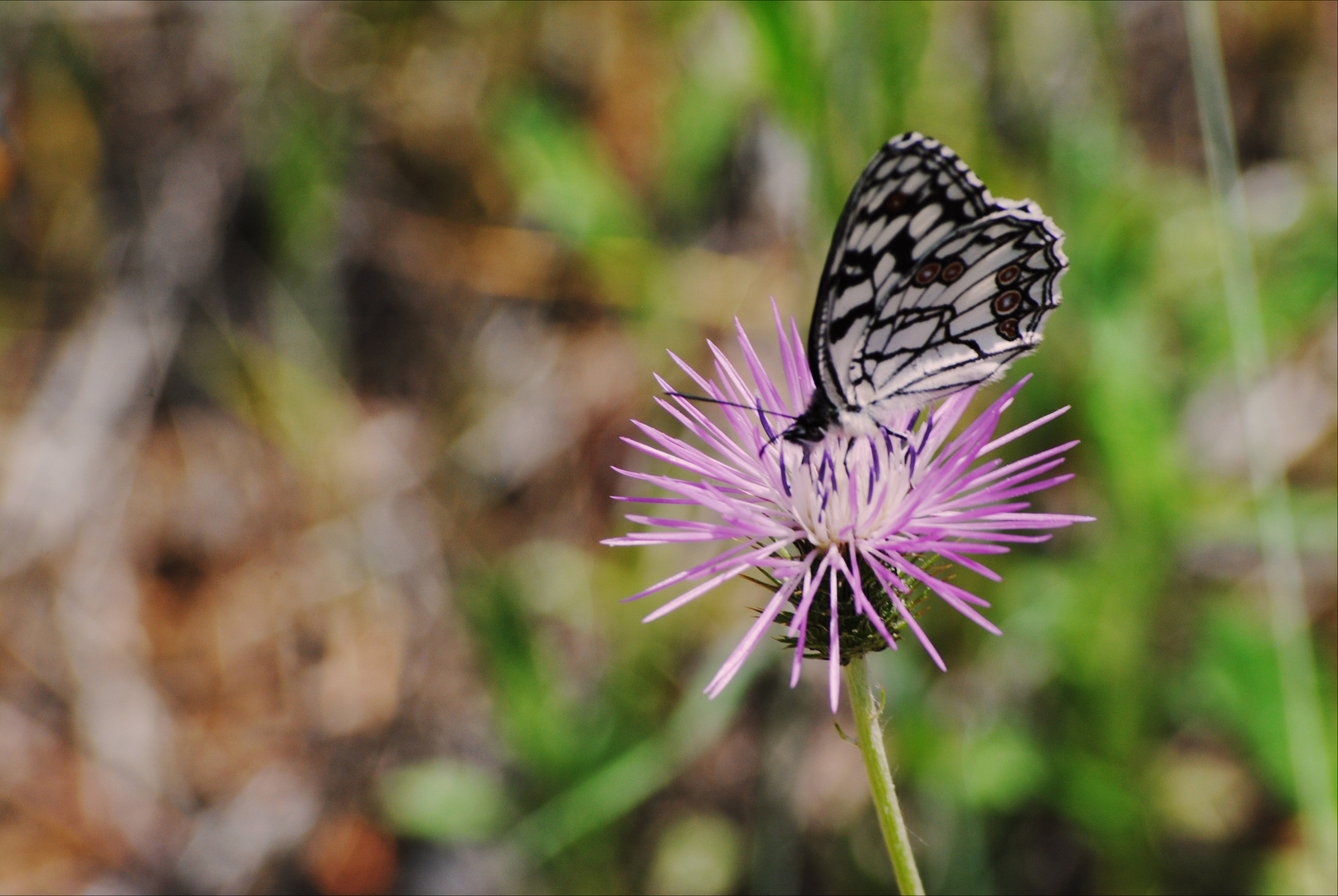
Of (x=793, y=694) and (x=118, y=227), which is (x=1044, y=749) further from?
(x=118, y=227)

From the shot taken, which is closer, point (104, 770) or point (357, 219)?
point (104, 770)

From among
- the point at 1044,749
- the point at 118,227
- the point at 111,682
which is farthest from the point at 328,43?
the point at 1044,749

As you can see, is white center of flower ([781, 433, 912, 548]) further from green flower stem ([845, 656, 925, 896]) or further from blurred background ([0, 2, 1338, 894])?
blurred background ([0, 2, 1338, 894])

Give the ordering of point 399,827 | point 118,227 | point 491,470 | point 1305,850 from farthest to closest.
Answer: point 118,227
point 491,470
point 399,827
point 1305,850

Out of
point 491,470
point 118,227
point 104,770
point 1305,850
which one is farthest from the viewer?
point 118,227

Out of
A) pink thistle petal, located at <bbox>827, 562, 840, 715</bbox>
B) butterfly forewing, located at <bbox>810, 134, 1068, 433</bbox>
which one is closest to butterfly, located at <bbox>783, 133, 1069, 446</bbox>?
butterfly forewing, located at <bbox>810, 134, 1068, 433</bbox>

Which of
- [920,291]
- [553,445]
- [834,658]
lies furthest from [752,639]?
[553,445]

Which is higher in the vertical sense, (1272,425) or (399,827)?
(1272,425)
